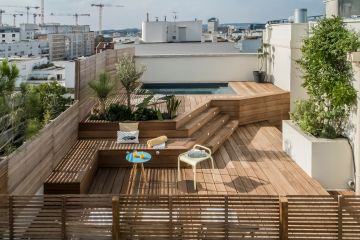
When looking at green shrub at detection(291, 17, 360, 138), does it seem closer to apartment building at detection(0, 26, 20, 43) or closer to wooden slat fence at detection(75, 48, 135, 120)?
wooden slat fence at detection(75, 48, 135, 120)

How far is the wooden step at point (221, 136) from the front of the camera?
433 inches

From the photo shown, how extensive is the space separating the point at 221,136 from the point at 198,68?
6.96m

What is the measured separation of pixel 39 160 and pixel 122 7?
141 metres

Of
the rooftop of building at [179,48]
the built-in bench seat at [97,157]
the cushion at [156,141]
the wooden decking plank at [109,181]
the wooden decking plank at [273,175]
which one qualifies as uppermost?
the rooftop of building at [179,48]

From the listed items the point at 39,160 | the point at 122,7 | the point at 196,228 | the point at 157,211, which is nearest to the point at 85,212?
the point at 157,211

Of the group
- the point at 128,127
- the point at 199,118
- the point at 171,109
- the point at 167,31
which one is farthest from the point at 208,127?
the point at 167,31

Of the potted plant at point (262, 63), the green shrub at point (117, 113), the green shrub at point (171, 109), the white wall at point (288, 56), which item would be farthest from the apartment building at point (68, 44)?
the green shrub at point (171, 109)

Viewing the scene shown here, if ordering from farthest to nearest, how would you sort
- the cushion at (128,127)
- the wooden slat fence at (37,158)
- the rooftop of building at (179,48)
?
the rooftop of building at (179,48)
the cushion at (128,127)
the wooden slat fence at (37,158)

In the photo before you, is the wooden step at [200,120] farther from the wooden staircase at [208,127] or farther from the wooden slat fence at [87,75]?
the wooden slat fence at [87,75]

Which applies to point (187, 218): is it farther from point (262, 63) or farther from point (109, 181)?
point (262, 63)

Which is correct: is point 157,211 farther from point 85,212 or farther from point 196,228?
point 85,212

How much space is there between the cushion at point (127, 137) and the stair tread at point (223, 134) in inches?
66.7

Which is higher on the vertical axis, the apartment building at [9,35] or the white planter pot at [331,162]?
the apartment building at [9,35]

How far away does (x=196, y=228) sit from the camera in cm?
537
